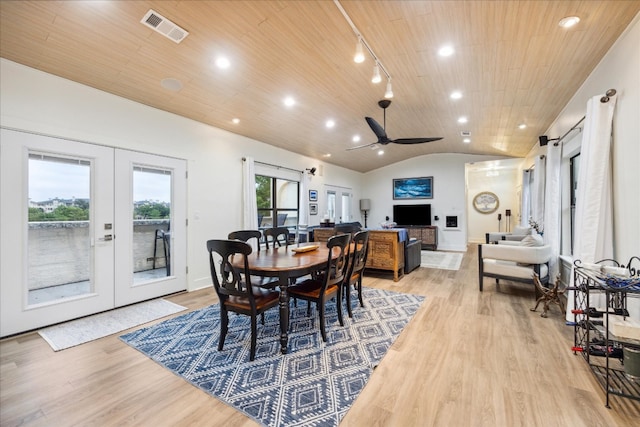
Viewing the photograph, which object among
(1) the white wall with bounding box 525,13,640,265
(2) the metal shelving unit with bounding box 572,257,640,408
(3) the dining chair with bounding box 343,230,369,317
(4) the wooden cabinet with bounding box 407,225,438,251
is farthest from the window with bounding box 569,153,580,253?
(4) the wooden cabinet with bounding box 407,225,438,251

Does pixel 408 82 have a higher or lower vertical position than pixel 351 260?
higher

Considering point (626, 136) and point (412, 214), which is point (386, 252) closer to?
point (626, 136)

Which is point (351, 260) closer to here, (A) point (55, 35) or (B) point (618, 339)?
(B) point (618, 339)

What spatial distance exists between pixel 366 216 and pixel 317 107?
622 cm

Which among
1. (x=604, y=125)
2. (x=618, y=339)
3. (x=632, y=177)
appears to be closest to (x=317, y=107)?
(x=604, y=125)

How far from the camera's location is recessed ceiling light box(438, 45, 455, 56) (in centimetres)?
274

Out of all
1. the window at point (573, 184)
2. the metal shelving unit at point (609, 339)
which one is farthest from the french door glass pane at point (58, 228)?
the window at point (573, 184)

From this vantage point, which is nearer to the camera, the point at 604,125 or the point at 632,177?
the point at 632,177

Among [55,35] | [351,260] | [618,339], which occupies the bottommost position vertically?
[618,339]

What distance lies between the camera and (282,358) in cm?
232

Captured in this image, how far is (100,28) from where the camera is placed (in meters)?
2.42

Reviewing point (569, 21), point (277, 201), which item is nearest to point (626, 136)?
point (569, 21)

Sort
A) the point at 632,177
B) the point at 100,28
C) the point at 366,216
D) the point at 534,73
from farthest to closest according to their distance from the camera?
the point at 366,216 < the point at 534,73 < the point at 100,28 < the point at 632,177

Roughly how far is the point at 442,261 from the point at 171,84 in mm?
6561
